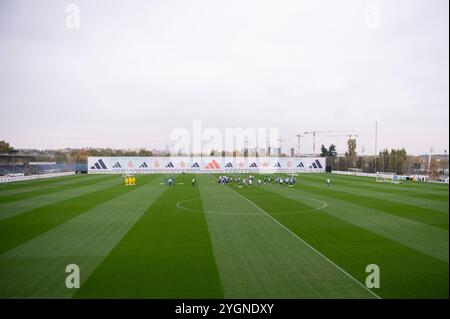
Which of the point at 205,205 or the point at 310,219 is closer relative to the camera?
the point at 310,219

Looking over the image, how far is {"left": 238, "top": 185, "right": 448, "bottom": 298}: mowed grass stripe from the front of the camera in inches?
352

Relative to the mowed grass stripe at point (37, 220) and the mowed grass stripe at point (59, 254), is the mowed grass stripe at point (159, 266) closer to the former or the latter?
the mowed grass stripe at point (59, 254)

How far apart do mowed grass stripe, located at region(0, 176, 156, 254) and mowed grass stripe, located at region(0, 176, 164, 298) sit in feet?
2.11

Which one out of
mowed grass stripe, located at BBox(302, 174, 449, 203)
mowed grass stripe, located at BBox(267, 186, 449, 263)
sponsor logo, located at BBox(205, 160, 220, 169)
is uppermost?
sponsor logo, located at BBox(205, 160, 220, 169)

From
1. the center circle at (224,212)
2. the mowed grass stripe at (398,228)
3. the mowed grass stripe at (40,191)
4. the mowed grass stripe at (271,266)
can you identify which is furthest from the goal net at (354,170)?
the mowed grass stripe at (271,266)

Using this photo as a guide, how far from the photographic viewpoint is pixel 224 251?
1238 centimetres

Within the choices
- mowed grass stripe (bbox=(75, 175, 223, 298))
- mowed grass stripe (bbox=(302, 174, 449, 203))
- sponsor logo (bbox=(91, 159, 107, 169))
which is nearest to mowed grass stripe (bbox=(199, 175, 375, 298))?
mowed grass stripe (bbox=(75, 175, 223, 298))

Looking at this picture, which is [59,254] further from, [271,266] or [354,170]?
[354,170]

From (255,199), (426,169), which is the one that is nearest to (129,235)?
(255,199)

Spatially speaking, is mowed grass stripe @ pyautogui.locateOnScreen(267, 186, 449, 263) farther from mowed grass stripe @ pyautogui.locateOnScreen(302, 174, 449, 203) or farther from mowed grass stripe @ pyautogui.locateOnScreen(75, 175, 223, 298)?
mowed grass stripe @ pyautogui.locateOnScreen(302, 174, 449, 203)

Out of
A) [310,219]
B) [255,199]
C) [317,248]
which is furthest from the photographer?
[255,199]

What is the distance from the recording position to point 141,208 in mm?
22656
